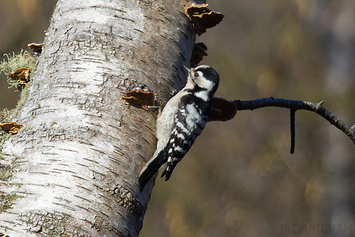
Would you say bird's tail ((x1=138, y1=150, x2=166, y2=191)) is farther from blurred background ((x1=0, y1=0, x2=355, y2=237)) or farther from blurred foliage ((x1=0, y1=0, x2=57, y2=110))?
blurred foliage ((x1=0, y1=0, x2=57, y2=110))

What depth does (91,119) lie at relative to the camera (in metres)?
2.09

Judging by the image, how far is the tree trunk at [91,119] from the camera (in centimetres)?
185

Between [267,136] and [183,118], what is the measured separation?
5208mm

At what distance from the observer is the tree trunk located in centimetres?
185

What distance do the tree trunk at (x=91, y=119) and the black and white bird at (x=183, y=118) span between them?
191 millimetres

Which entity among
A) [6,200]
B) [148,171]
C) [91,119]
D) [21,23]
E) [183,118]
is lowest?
[6,200]

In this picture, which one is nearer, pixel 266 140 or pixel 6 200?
pixel 6 200

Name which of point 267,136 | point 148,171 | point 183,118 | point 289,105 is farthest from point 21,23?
point 148,171

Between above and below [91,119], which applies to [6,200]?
below

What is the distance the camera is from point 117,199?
77.0 inches

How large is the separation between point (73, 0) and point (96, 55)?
465 mm

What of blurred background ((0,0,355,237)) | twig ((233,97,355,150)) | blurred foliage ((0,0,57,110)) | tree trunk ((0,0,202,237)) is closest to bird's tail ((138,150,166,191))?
tree trunk ((0,0,202,237))

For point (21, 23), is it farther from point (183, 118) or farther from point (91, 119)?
point (91, 119)

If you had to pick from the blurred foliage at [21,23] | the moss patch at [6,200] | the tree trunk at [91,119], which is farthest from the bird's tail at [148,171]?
the blurred foliage at [21,23]
